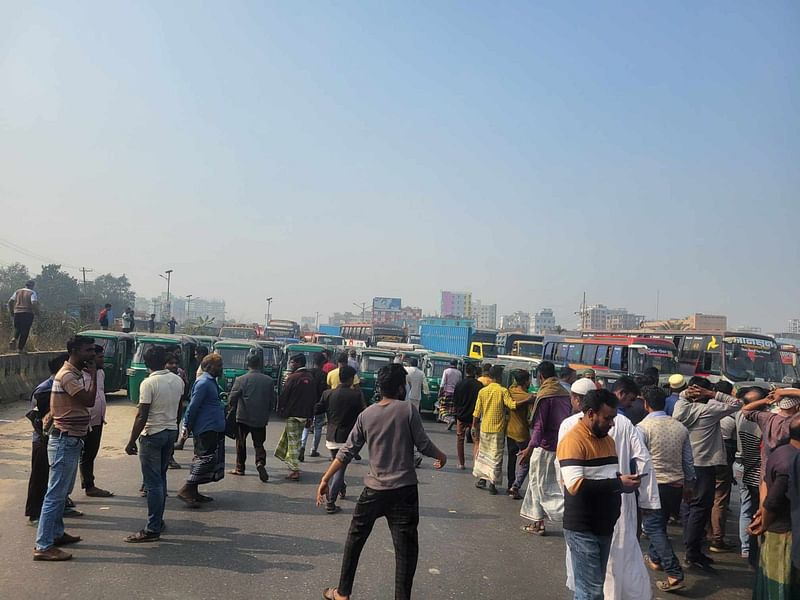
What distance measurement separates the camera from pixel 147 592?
202 inches

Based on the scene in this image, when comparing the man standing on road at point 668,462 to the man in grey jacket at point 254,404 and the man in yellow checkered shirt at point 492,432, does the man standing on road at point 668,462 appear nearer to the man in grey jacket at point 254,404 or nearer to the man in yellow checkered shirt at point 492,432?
the man in yellow checkered shirt at point 492,432

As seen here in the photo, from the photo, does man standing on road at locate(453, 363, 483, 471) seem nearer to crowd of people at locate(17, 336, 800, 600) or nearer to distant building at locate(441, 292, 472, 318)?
crowd of people at locate(17, 336, 800, 600)

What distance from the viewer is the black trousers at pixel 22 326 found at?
712 inches

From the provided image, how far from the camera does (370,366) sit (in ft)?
63.1

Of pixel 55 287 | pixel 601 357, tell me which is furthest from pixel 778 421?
pixel 55 287

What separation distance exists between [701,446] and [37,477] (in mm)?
6930

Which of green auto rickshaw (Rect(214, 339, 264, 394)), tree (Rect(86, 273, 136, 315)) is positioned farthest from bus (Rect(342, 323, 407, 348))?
tree (Rect(86, 273, 136, 315))

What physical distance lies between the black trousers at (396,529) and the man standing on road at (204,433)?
3443mm

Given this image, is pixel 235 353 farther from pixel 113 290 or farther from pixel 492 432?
pixel 113 290

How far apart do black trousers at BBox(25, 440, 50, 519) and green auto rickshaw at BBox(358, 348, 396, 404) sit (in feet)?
38.8

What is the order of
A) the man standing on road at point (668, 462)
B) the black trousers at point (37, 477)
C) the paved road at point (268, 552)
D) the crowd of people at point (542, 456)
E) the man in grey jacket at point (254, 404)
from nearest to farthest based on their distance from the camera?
the crowd of people at point (542, 456)
the paved road at point (268, 552)
the man standing on road at point (668, 462)
the black trousers at point (37, 477)
the man in grey jacket at point (254, 404)

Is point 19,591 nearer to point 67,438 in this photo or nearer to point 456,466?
point 67,438

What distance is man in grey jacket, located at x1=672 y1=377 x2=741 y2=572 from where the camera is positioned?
21.9 feet

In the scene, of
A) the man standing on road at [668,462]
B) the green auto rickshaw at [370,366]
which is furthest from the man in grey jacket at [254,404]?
the green auto rickshaw at [370,366]
